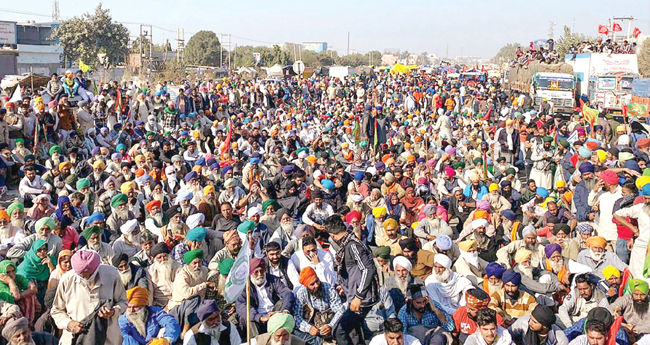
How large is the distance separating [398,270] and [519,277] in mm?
971

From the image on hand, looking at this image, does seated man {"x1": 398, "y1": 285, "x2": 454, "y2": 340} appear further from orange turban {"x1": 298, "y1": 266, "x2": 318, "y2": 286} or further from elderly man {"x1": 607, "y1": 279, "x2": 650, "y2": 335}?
elderly man {"x1": 607, "y1": 279, "x2": 650, "y2": 335}

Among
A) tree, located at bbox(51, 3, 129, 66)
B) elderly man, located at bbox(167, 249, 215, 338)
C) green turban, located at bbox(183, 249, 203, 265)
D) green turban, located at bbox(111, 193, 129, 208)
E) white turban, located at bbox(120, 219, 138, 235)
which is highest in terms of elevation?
tree, located at bbox(51, 3, 129, 66)

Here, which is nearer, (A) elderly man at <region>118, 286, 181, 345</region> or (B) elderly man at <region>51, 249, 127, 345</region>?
(A) elderly man at <region>118, 286, 181, 345</region>

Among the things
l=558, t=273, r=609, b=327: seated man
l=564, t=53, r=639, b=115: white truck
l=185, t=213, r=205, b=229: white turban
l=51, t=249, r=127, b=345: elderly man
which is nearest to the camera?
l=51, t=249, r=127, b=345: elderly man

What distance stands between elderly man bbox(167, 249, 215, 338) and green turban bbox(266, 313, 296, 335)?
2.12ft

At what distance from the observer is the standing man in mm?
5074

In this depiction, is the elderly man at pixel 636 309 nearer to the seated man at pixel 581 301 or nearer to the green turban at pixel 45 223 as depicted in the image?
the seated man at pixel 581 301

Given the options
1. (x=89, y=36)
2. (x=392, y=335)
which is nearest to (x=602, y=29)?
(x=89, y=36)

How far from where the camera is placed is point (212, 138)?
14641 millimetres

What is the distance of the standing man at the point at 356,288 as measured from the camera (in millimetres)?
5074

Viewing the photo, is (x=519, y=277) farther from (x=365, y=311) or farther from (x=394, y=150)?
(x=394, y=150)

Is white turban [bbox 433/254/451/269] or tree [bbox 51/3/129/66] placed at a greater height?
tree [bbox 51/3/129/66]

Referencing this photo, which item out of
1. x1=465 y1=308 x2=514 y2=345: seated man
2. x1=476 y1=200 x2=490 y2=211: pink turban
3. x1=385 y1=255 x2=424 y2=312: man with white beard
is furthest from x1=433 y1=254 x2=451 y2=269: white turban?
x1=476 y1=200 x2=490 y2=211: pink turban

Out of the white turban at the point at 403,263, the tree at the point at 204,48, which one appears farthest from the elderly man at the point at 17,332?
the tree at the point at 204,48
